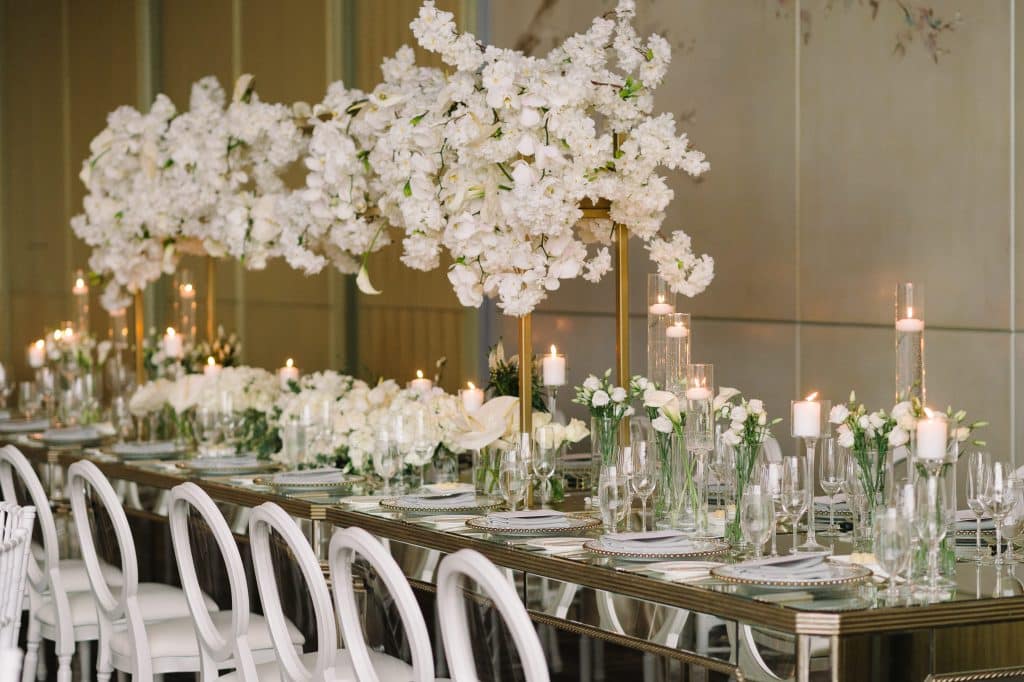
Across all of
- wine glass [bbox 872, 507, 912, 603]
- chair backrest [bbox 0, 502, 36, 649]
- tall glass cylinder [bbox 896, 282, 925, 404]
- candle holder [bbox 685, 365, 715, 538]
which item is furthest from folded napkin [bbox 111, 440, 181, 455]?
wine glass [bbox 872, 507, 912, 603]

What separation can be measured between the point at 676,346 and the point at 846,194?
145cm

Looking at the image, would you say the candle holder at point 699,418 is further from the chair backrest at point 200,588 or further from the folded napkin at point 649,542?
the chair backrest at point 200,588

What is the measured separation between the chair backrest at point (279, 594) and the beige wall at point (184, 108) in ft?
13.9

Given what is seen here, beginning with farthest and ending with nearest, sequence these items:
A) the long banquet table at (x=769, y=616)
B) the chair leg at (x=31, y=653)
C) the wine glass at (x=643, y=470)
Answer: the chair leg at (x=31, y=653) < the wine glass at (x=643, y=470) < the long banquet table at (x=769, y=616)

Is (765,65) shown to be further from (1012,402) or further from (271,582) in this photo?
(271,582)

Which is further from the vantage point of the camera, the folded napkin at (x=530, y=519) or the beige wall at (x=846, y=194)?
the beige wall at (x=846, y=194)

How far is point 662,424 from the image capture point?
13.6ft

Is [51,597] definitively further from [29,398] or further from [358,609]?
[29,398]

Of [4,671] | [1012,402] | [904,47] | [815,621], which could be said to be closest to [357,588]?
[815,621]

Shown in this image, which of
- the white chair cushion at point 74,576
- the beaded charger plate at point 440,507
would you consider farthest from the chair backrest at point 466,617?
the white chair cushion at point 74,576

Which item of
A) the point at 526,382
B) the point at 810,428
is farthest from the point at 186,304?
the point at 810,428

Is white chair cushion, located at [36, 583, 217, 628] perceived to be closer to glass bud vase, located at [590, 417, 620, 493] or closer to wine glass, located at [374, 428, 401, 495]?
wine glass, located at [374, 428, 401, 495]

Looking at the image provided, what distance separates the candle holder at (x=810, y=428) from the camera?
148 inches

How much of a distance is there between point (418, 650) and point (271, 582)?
889 millimetres
